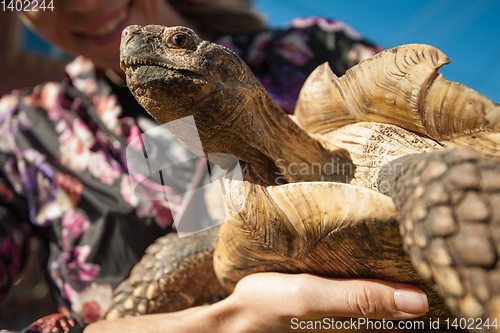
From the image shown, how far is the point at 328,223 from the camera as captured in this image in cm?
60

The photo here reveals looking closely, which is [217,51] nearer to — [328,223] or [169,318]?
[328,223]

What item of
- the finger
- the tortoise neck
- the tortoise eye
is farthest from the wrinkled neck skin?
the finger

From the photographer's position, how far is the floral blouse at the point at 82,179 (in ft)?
4.15

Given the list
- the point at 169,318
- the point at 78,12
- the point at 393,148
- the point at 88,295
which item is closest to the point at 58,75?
the point at 78,12

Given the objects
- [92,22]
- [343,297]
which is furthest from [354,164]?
[92,22]

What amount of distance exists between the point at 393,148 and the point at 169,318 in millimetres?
738

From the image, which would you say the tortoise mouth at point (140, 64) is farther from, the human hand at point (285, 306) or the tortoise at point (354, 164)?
the human hand at point (285, 306)

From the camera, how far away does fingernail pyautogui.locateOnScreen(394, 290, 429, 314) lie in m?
0.61

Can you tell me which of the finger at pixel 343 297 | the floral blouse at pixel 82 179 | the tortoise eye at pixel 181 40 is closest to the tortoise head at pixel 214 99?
the tortoise eye at pixel 181 40

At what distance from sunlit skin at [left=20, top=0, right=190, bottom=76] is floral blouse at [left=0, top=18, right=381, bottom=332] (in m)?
0.22

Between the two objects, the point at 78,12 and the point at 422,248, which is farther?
the point at 78,12

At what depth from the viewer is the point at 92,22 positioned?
47.3 inches

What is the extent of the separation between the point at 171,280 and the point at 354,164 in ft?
2.28

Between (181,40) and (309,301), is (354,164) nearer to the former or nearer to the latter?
(309,301)
